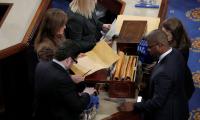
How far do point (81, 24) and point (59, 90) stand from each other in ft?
3.46

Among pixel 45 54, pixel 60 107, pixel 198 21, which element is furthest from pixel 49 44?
pixel 198 21

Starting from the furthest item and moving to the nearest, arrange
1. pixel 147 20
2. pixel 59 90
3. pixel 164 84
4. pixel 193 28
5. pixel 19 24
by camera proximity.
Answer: pixel 193 28, pixel 19 24, pixel 147 20, pixel 164 84, pixel 59 90

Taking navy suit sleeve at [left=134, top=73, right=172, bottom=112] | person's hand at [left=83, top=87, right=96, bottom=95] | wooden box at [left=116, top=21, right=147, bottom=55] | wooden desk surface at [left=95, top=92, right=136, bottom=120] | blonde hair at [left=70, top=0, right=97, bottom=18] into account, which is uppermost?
blonde hair at [left=70, top=0, right=97, bottom=18]

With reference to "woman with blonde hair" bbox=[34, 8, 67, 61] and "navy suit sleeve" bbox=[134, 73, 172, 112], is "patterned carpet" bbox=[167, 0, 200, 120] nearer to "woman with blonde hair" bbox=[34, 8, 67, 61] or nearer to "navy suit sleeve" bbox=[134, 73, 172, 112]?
"navy suit sleeve" bbox=[134, 73, 172, 112]

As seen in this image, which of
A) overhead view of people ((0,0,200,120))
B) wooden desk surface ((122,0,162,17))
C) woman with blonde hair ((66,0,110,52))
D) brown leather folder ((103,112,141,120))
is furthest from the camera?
wooden desk surface ((122,0,162,17))

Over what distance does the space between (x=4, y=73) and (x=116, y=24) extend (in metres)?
1.09

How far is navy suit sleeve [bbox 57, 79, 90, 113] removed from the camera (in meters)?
2.60

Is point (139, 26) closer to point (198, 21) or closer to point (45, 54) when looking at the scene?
point (45, 54)

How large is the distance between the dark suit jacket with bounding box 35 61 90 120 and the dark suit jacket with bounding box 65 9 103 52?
2.61 ft

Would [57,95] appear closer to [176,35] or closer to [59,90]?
[59,90]

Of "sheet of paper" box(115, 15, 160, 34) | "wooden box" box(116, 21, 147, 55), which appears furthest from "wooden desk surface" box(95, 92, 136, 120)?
"sheet of paper" box(115, 15, 160, 34)

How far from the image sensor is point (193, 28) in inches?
202

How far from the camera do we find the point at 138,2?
13.8 ft

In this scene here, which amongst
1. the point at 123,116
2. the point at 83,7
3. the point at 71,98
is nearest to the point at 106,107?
the point at 123,116
